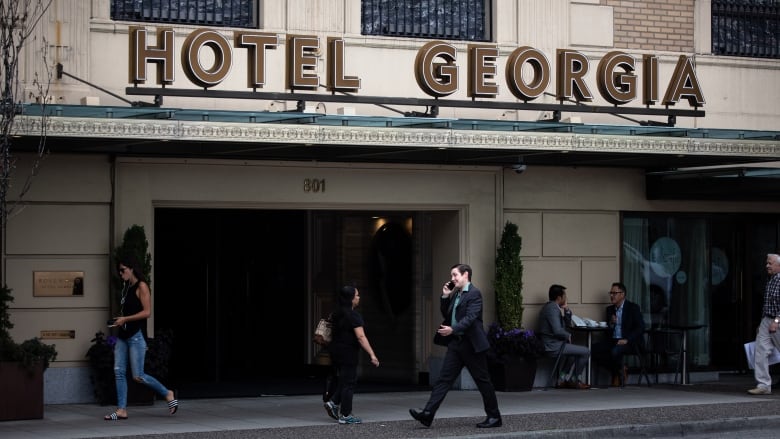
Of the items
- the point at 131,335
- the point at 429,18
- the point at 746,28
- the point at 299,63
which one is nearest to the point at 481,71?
the point at 429,18

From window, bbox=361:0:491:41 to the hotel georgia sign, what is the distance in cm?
50

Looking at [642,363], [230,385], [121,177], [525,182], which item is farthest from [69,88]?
[642,363]

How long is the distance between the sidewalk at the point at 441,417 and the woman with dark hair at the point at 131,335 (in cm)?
36

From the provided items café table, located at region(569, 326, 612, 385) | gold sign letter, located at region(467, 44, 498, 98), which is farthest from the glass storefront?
gold sign letter, located at region(467, 44, 498, 98)

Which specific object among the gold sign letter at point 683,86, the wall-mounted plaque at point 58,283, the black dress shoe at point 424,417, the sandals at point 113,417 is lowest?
the sandals at point 113,417

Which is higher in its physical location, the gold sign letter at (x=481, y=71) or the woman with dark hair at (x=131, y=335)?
the gold sign letter at (x=481, y=71)

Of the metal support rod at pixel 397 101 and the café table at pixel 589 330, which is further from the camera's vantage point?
the café table at pixel 589 330

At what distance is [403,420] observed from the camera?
1404 centimetres

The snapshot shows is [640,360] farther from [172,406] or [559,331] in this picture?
[172,406]

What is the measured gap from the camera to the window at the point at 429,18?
56.1 feet

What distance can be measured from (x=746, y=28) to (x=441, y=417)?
8.60 metres

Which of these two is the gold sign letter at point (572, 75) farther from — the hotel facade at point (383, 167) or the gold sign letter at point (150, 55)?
the gold sign letter at point (150, 55)

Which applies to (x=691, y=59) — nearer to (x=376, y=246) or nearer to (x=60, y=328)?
(x=376, y=246)

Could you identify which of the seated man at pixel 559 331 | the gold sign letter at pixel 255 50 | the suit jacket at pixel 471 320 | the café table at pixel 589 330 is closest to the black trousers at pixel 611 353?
the café table at pixel 589 330
